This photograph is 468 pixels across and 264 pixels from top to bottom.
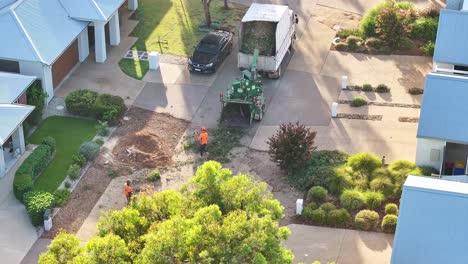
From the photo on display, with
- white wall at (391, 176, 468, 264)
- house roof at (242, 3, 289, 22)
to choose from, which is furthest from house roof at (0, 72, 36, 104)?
white wall at (391, 176, 468, 264)

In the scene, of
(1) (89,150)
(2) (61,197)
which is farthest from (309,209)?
(1) (89,150)

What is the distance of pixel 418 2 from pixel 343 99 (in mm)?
13793

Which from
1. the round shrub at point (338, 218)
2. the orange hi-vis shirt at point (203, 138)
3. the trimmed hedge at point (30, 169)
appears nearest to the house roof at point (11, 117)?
the trimmed hedge at point (30, 169)

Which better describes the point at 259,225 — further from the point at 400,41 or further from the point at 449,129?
the point at 400,41

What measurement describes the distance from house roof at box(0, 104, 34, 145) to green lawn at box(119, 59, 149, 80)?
838cm

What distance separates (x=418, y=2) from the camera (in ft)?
173

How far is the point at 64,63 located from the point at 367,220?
743 inches

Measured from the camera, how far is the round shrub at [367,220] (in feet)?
107

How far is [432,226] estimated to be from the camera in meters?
28.0

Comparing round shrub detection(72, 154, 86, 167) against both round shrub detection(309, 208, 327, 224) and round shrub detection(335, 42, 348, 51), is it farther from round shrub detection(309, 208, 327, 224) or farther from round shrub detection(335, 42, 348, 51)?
round shrub detection(335, 42, 348, 51)

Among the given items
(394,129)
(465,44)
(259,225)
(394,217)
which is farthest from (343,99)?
(259,225)

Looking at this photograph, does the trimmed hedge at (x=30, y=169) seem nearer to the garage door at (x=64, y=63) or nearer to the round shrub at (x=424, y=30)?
the garage door at (x=64, y=63)

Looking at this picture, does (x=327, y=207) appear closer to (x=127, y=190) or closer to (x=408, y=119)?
(x=127, y=190)

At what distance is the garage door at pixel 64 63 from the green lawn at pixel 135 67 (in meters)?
2.52
